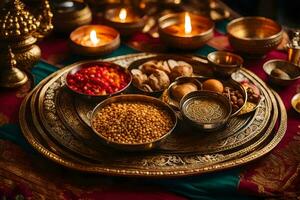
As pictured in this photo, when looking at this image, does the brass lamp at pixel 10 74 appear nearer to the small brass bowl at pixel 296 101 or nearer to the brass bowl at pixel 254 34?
the brass bowl at pixel 254 34

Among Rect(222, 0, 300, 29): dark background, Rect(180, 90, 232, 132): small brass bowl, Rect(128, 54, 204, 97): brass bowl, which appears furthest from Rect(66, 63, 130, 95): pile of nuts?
Rect(222, 0, 300, 29): dark background

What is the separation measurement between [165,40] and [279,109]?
2.51 feet

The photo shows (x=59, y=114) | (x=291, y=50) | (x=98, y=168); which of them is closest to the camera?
(x=98, y=168)

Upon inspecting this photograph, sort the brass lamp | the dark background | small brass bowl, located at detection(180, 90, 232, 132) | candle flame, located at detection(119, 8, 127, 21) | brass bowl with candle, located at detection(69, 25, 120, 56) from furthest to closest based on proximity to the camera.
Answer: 1. the dark background
2. candle flame, located at detection(119, 8, 127, 21)
3. brass bowl with candle, located at detection(69, 25, 120, 56)
4. the brass lamp
5. small brass bowl, located at detection(180, 90, 232, 132)

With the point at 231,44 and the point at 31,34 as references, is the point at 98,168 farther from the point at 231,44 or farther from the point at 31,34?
the point at 231,44

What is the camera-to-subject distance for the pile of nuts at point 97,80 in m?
1.91

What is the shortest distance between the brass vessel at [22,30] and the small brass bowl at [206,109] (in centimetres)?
84

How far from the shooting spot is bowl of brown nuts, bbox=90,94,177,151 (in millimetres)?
1607

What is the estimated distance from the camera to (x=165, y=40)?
2.37 metres

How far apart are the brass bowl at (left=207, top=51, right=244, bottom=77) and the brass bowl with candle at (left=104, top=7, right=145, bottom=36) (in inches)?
20.9

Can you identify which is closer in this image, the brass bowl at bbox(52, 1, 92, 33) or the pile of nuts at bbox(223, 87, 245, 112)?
the pile of nuts at bbox(223, 87, 245, 112)

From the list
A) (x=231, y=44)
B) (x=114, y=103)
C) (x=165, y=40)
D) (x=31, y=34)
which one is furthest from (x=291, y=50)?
(x=31, y=34)

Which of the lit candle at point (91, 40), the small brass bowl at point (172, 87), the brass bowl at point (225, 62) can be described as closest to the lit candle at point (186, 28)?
the brass bowl at point (225, 62)

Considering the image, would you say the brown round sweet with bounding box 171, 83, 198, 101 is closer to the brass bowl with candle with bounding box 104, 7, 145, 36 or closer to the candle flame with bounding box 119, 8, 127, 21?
the brass bowl with candle with bounding box 104, 7, 145, 36
